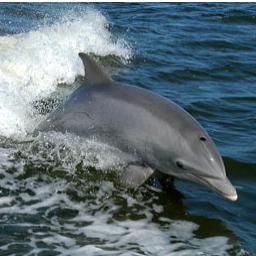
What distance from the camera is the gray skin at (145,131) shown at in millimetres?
6520

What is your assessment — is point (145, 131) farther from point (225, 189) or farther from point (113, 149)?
point (225, 189)

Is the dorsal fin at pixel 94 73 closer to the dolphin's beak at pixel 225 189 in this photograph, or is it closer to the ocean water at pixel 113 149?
the ocean water at pixel 113 149

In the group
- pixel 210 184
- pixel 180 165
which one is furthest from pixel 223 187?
pixel 180 165

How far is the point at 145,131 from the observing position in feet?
22.9

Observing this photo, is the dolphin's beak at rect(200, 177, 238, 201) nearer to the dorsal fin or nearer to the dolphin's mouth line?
the dolphin's mouth line

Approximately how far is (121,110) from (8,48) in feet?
28.3

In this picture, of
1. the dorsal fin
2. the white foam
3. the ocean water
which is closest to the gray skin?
the dorsal fin

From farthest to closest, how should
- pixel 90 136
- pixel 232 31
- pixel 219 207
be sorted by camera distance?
1. pixel 232 31
2. pixel 90 136
3. pixel 219 207

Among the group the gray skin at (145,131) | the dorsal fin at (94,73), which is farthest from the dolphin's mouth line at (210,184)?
the dorsal fin at (94,73)

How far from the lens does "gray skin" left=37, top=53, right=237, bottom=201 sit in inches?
257

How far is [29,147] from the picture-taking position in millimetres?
8508

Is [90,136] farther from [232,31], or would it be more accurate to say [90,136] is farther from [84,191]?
[232,31]

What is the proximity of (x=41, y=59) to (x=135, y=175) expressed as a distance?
26.4 feet

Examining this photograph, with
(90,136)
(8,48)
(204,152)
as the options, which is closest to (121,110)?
(90,136)
